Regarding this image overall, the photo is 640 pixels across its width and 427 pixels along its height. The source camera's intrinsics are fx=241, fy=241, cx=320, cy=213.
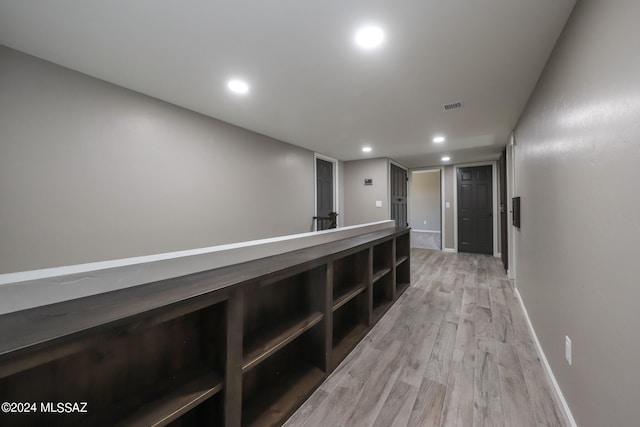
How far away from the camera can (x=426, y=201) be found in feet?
29.9

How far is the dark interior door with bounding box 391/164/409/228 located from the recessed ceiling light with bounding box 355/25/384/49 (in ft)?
14.3

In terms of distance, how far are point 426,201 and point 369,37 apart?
8.41 metres

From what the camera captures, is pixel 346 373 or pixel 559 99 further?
pixel 346 373

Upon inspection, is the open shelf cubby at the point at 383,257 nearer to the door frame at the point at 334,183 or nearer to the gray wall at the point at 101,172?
the gray wall at the point at 101,172

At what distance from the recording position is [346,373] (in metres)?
1.74

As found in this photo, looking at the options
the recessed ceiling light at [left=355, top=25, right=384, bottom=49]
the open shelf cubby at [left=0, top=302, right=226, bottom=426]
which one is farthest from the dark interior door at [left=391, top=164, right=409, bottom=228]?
the open shelf cubby at [left=0, top=302, right=226, bottom=426]

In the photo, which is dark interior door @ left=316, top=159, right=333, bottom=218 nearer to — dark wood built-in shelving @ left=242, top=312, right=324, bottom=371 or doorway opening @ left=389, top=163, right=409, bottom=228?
doorway opening @ left=389, top=163, right=409, bottom=228

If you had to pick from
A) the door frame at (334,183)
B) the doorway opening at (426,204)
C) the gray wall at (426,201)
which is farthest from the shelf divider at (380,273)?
the gray wall at (426,201)

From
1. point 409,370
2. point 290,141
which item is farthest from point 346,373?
point 290,141

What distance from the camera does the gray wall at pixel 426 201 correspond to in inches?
349

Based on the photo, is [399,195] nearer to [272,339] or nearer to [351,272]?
[351,272]

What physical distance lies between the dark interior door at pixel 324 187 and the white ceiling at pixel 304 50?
7.80ft

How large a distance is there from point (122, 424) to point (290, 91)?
8.23ft

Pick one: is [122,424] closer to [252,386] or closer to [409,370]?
[252,386]
